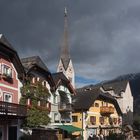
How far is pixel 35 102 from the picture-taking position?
4862 cm

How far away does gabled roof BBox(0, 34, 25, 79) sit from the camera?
43.0m

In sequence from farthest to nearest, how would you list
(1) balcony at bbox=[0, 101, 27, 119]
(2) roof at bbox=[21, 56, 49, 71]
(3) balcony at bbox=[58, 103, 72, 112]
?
(3) balcony at bbox=[58, 103, 72, 112]
(2) roof at bbox=[21, 56, 49, 71]
(1) balcony at bbox=[0, 101, 27, 119]

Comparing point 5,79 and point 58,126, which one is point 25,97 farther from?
point 58,126

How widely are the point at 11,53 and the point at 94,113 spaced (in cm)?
3161

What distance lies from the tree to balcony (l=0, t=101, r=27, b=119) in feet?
8.17

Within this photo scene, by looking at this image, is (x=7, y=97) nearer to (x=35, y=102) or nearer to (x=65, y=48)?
(x=35, y=102)

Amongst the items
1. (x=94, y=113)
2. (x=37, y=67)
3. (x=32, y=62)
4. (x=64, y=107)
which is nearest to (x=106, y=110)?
(x=94, y=113)

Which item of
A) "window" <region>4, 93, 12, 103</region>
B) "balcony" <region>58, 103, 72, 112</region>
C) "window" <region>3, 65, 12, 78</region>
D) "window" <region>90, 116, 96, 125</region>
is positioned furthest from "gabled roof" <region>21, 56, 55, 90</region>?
"window" <region>90, 116, 96, 125</region>

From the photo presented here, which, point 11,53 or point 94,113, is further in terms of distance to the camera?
point 94,113

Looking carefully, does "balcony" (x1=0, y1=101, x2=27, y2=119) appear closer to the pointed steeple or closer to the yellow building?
the yellow building

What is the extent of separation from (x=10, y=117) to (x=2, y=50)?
23.3ft

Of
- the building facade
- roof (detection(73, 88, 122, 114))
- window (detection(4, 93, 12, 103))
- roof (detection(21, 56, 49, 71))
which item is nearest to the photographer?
the building facade

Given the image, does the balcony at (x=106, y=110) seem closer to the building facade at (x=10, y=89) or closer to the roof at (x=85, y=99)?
the roof at (x=85, y=99)

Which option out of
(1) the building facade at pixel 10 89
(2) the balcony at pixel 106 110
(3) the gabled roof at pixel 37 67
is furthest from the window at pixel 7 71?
(2) the balcony at pixel 106 110
